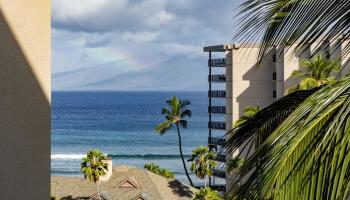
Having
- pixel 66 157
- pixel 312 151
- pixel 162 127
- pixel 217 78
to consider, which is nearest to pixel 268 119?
pixel 312 151

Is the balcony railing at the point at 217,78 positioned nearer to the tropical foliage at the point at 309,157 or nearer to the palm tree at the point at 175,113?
the palm tree at the point at 175,113

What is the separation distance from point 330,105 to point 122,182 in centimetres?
3442

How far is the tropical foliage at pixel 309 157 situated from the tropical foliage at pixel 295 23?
0.47 meters

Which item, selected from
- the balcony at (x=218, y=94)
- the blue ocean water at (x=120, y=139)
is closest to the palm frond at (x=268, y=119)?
the balcony at (x=218, y=94)

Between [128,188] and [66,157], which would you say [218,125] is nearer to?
[128,188]

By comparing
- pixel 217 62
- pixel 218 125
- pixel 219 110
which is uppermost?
pixel 217 62

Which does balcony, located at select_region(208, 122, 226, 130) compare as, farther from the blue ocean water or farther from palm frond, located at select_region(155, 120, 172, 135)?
the blue ocean water

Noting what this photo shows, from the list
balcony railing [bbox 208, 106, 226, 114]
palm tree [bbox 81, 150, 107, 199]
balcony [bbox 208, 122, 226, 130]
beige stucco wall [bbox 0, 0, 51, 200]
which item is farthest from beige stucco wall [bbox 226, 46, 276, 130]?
beige stucco wall [bbox 0, 0, 51, 200]

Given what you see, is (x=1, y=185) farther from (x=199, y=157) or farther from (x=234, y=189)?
(x=199, y=157)

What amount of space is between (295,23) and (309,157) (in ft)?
3.13

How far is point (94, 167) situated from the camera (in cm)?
3609

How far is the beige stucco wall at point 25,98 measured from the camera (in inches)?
161

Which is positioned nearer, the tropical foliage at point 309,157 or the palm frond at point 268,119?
the tropical foliage at point 309,157

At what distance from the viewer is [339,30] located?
129 inches
